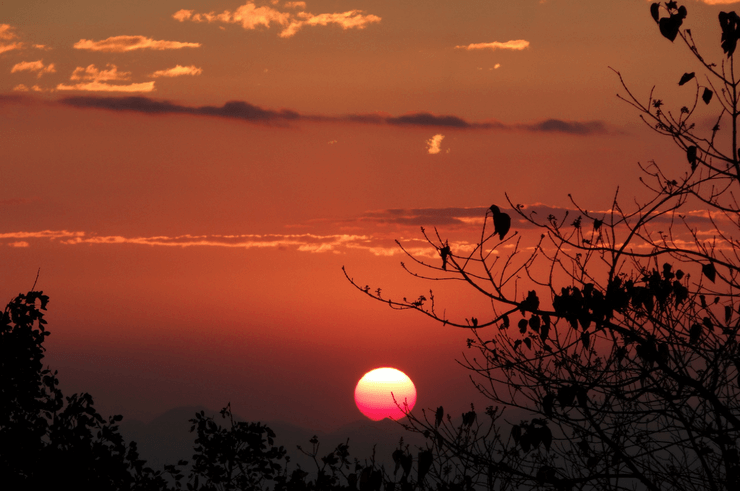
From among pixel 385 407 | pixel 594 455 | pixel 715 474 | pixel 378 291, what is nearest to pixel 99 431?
pixel 385 407

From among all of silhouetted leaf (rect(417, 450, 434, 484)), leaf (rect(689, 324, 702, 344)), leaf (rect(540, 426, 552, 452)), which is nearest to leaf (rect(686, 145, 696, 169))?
leaf (rect(689, 324, 702, 344))

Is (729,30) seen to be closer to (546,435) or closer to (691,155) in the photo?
(691,155)

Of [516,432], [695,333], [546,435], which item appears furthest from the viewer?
[695,333]

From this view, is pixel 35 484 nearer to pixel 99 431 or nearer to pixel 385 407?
pixel 99 431

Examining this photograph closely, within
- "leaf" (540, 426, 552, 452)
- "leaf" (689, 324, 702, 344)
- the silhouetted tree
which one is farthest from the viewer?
the silhouetted tree

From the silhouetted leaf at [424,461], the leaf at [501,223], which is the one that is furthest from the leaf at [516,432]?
the leaf at [501,223]

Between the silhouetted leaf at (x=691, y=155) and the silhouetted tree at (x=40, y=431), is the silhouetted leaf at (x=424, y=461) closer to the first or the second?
the silhouetted leaf at (x=691, y=155)

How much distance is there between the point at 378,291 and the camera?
23.6ft

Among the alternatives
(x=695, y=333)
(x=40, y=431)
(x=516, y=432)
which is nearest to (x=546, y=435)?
(x=516, y=432)

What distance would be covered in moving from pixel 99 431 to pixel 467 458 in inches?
284

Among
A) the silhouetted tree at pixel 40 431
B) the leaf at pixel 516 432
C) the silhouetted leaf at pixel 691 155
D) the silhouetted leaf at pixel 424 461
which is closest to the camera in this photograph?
the silhouetted leaf at pixel 424 461

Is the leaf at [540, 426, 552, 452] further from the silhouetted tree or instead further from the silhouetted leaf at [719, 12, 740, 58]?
the silhouetted tree

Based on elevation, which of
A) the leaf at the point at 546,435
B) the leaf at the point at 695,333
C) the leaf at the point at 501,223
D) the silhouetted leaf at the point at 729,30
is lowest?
the leaf at the point at 546,435

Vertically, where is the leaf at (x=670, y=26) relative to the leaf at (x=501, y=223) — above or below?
above
